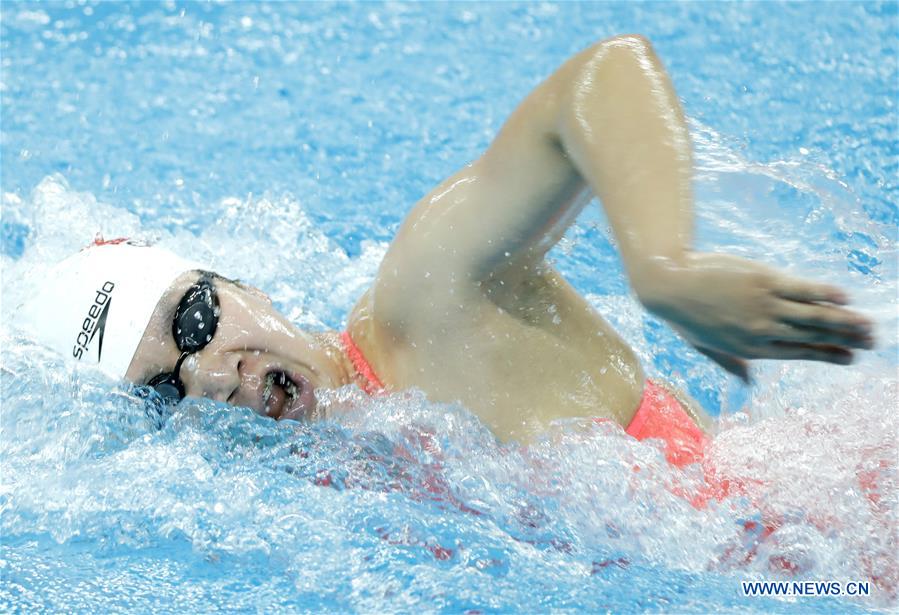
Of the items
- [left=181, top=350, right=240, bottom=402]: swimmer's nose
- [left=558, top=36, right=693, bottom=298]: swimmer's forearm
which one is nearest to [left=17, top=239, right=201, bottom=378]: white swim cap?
[left=181, top=350, right=240, bottom=402]: swimmer's nose

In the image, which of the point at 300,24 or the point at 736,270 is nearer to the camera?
the point at 736,270

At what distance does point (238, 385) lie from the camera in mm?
1684

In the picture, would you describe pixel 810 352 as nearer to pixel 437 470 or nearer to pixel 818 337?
pixel 818 337

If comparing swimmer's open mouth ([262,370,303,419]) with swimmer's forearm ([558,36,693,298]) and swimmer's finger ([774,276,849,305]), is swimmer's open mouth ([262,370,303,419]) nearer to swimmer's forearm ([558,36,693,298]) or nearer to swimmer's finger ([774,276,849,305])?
swimmer's forearm ([558,36,693,298])

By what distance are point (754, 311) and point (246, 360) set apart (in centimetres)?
93

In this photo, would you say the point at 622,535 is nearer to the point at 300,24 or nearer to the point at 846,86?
the point at 846,86

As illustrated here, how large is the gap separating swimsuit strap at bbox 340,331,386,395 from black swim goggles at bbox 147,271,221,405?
0.70 ft

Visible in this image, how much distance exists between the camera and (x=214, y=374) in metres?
1.68

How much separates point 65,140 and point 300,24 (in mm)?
976

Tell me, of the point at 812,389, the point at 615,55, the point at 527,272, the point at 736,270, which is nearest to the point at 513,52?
the point at 812,389

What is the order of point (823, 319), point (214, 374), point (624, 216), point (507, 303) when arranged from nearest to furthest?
1. point (823, 319)
2. point (624, 216)
3. point (507, 303)
4. point (214, 374)

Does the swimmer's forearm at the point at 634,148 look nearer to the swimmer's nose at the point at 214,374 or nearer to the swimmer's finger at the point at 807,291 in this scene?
the swimmer's finger at the point at 807,291

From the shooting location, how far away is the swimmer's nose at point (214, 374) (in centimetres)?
168

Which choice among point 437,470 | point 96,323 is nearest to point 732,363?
point 437,470
